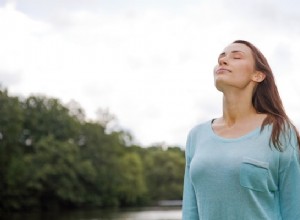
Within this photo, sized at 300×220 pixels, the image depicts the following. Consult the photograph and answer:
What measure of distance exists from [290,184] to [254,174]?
215 mm

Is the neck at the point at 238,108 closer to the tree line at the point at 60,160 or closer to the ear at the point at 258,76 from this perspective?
the ear at the point at 258,76

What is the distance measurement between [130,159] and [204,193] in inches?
2753

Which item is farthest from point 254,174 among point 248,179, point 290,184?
point 290,184

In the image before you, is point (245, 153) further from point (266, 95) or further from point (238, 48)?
point (238, 48)

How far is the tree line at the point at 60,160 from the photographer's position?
56.7 meters

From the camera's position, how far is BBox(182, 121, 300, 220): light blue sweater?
8.41ft

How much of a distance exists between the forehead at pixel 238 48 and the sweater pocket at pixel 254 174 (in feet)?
1.85

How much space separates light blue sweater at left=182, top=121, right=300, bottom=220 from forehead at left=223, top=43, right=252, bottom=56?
0.40 metres

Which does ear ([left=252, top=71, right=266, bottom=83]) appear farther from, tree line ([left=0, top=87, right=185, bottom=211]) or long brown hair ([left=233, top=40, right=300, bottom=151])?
tree line ([left=0, top=87, right=185, bottom=211])

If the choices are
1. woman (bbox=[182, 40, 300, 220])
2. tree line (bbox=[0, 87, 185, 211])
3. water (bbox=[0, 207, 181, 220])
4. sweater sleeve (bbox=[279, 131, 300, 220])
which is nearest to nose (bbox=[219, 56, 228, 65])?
woman (bbox=[182, 40, 300, 220])

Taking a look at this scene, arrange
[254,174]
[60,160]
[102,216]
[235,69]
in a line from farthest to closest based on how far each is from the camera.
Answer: [60,160] < [102,216] < [235,69] < [254,174]

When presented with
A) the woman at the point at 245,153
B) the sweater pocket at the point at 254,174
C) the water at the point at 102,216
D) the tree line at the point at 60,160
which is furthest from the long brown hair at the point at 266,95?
the tree line at the point at 60,160

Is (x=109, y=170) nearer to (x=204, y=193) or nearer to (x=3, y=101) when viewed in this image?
(x=3, y=101)

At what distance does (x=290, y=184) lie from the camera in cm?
264
